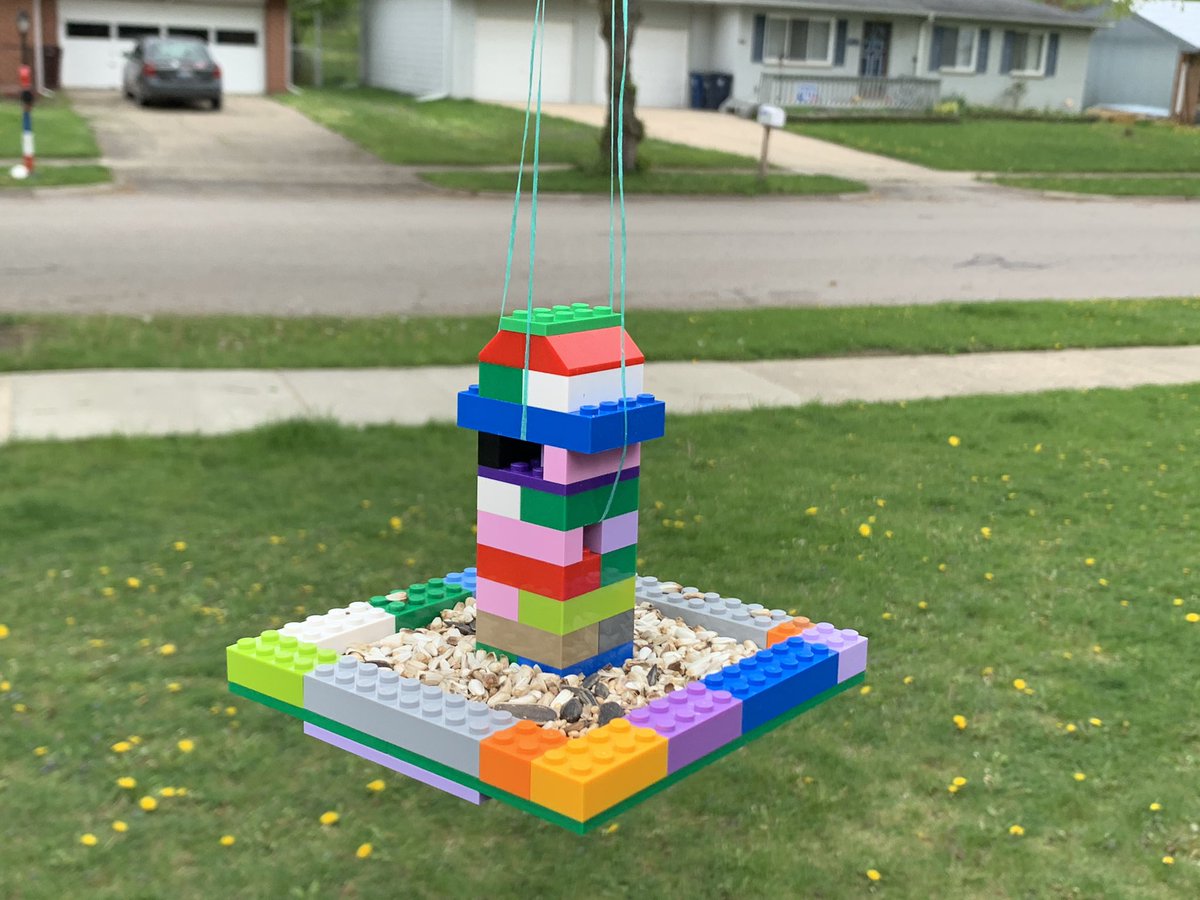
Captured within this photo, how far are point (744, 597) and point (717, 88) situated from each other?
33857mm

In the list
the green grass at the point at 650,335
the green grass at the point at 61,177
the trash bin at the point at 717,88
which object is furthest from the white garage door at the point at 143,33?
the green grass at the point at 650,335

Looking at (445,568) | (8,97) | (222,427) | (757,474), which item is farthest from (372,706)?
(8,97)

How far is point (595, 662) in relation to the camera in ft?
8.68

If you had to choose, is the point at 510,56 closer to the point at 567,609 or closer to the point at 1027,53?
the point at 1027,53

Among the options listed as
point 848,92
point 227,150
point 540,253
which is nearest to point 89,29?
point 227,150

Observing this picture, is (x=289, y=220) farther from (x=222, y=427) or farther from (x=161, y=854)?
(x=161, y=854)

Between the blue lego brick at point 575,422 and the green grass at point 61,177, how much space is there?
18.1 metres

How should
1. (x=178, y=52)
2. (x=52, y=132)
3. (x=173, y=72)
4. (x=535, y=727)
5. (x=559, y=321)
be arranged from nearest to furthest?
(x=535, y=727) → (x=559, y=321) → (x=52, y=132) → (x=173, y=72) → (x=178, y=52)

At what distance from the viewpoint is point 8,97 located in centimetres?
3069

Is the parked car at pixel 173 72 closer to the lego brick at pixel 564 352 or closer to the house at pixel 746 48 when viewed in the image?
the house at pixel 746 48

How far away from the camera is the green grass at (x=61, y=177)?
18.6 meters

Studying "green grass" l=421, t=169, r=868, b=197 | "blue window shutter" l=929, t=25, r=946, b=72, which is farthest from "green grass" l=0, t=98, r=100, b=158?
"blue window shutter" l=929, t=25, r=946, b=72

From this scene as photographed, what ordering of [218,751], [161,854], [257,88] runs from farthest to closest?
1. [257,88]
2. [218,751]
3. [161,854]

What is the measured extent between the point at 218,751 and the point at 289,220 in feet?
44.4
